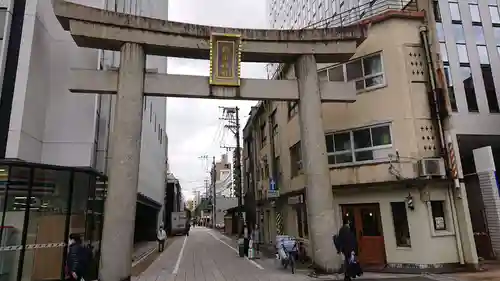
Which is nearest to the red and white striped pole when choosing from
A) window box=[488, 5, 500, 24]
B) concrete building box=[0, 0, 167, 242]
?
window box=[488, 5, 500, 24]

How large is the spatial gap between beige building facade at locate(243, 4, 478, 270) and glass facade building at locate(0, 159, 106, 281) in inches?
324

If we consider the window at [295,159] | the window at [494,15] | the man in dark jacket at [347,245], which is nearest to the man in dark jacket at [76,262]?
the man in dark jacket at [347,245]

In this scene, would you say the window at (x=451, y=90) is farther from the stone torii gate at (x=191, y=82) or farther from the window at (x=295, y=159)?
the window at (x=295, y=159)

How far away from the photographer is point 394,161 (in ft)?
43.8

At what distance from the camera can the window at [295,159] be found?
1841 cm

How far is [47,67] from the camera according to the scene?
44.1 ft

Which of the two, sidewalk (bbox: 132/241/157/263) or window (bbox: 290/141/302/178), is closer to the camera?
window (bbox: 290/141/302/178)

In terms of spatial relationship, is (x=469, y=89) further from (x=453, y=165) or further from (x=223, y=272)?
(x=223, y=272)

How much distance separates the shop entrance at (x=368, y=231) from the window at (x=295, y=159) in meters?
4.30

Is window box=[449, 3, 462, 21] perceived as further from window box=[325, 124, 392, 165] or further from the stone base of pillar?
the stone base of pillar

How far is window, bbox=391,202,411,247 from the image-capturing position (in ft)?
43.2

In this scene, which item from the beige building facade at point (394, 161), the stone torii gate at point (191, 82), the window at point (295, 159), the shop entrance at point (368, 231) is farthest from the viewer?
the window at point (295, 159)

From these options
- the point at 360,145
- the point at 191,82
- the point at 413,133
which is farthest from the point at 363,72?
the point at 191,82

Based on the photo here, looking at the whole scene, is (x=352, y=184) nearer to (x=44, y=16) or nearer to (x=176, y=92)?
(x=176, y=92)
